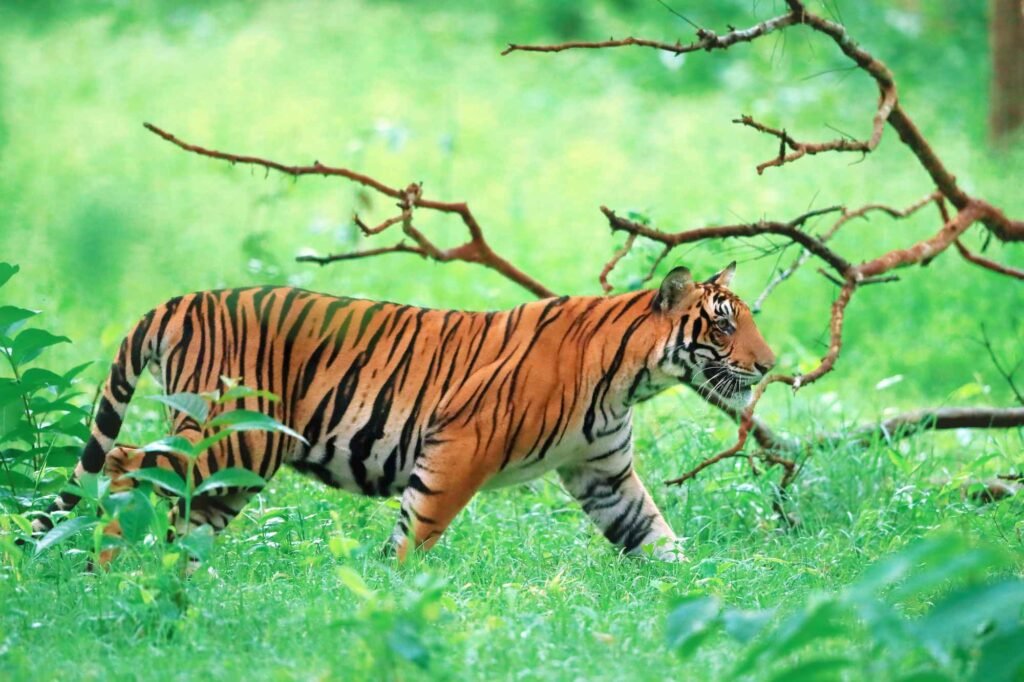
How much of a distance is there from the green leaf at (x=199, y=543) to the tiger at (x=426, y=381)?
0.87 m

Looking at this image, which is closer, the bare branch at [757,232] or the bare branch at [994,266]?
the bare branch at [757,232]

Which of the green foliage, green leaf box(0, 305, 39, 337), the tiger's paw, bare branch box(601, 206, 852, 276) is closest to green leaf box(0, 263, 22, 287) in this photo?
the green foliage

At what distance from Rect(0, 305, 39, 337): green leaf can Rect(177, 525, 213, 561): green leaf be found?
1387 mm

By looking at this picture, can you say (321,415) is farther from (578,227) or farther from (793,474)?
(578,227)

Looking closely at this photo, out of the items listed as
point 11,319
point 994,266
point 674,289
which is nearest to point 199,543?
point 11,319

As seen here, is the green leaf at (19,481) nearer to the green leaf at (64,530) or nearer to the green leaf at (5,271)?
the green leaf at (5,271)

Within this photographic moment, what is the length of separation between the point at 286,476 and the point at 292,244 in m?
6.04

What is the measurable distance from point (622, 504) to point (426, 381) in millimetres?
875

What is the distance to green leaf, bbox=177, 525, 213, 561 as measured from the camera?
403 centimetres

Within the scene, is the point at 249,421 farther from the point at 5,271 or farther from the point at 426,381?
the point at 5,271

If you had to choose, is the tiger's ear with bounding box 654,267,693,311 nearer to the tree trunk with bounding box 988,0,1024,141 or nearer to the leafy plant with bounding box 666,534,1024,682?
the leafy plant with bounding box 666,534,1024,682

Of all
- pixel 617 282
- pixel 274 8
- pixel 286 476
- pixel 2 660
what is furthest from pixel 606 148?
pixel 2 660

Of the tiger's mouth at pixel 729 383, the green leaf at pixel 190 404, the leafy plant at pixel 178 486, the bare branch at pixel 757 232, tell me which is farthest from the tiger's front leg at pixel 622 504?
the green leaf at pixel 190 404

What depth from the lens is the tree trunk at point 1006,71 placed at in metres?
12.9
